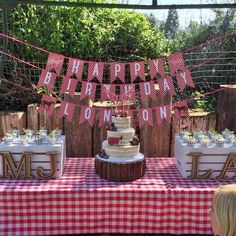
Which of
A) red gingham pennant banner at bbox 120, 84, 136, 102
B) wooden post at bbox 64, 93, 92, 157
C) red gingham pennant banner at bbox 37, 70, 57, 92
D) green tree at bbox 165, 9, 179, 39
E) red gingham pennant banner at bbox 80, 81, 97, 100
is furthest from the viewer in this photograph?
green tree at bbox 165, 9, 179, 39

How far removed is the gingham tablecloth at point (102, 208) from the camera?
344 centimetres

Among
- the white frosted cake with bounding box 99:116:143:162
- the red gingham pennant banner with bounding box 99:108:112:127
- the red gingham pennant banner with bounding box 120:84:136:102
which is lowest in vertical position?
the white frosted cake with bounding box 99:116:143:162

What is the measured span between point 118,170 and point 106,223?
466 mm

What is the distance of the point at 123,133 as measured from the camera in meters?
3.68

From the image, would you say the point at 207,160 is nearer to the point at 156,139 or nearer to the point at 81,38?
the point at 156,139

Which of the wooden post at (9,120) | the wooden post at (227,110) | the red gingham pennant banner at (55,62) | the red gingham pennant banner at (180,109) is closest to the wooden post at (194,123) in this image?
the wooden post at (227,110)

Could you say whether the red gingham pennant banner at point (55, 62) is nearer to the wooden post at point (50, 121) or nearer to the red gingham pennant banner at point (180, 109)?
the wooden post at point (50, 121)

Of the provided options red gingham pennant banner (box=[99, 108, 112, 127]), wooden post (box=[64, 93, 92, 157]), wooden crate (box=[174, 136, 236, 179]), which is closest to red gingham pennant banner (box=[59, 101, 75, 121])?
red gingham pennant banner (box=[99, 108, 112, 127])

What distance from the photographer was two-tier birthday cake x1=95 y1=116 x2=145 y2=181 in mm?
3646

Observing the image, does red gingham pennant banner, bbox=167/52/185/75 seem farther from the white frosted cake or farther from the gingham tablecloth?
the gingham tablecloth

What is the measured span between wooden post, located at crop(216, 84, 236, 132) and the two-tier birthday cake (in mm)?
1379

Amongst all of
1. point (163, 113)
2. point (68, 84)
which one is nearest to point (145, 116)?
point (163, 113)

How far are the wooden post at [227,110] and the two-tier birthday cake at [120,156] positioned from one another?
4.52 ft

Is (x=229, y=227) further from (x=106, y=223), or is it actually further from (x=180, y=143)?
(x=180, y=143)
